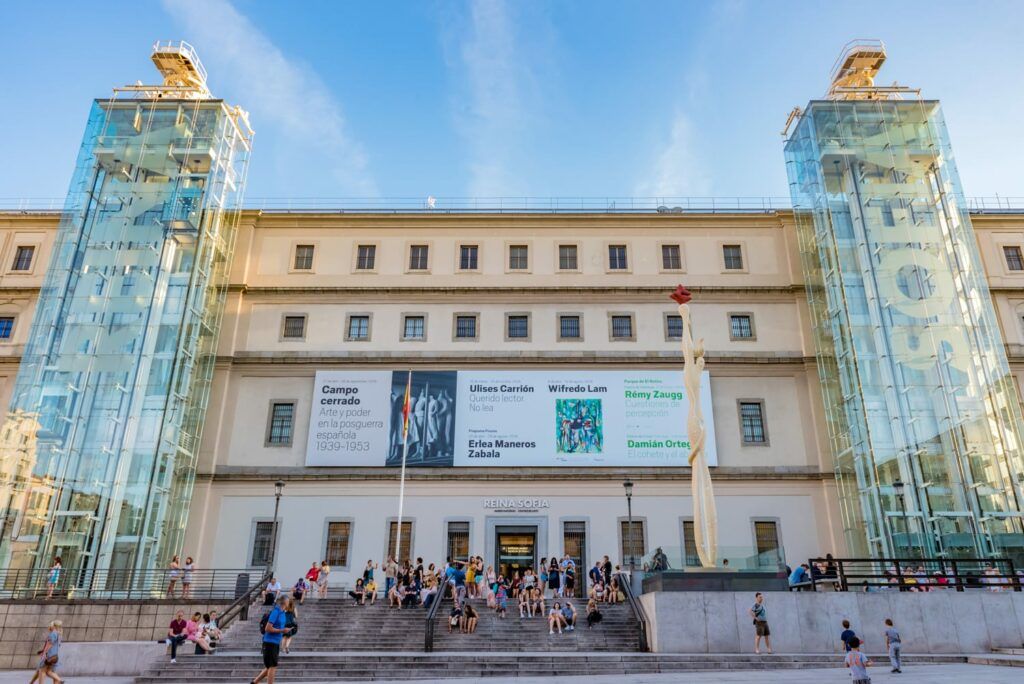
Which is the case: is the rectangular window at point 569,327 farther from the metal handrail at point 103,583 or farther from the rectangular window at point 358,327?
the metal handrail at point 103,583

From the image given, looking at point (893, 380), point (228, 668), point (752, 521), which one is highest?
point (893, 380)

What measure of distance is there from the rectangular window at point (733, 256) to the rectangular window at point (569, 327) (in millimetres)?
7478

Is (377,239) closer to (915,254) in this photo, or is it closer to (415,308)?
(415,308)

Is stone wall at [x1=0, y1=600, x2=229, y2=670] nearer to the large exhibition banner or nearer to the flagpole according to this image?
the flagpole

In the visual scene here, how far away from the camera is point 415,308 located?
33188 mm

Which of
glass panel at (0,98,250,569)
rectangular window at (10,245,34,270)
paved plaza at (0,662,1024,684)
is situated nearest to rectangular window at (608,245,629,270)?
glass panel at (0,98,250,569)

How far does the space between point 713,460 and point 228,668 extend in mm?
19802

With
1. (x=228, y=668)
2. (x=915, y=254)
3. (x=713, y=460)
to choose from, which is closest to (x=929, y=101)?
(x=915, y=254)

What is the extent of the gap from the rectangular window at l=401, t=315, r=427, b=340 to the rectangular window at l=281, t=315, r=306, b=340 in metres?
4.47

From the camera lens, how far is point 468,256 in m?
34.4

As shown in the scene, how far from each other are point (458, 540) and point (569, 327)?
404 inches

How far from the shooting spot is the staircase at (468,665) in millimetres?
16062

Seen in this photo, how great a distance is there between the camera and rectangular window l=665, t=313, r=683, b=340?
32.5 metres

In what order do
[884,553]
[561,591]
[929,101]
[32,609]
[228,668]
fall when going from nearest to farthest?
[228,668], [32,609], [561,591], [884,553], [929,101]
